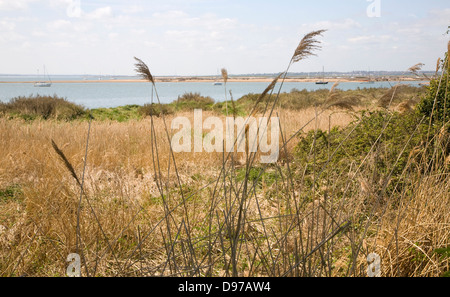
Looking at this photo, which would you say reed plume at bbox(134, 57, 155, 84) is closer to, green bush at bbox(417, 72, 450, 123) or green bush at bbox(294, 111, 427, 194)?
green bush at bbox(294, 111, 427, 194)

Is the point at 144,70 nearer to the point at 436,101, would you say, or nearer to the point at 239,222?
the point at 239,222

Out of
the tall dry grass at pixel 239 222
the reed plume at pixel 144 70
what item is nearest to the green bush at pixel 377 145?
the tall dry grass at pixel 239 222

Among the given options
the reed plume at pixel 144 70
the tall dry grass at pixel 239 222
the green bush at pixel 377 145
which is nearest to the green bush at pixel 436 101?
the green bush at pixel 377 145

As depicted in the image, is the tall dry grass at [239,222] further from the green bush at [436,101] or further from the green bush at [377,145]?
the green bush at [436,101]

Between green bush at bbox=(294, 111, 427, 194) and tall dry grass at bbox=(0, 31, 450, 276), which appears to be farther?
green bush at bbox=(294, 111, 427, 194)

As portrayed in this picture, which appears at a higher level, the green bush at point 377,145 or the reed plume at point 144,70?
the reed plume at point 144,70

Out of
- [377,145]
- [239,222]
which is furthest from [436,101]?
[239,222]

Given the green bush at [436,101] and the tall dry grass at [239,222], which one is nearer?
the tall dry grass at [239,222]

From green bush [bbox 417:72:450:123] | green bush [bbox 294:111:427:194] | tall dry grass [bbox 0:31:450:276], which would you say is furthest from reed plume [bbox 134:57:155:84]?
green bush [bbox 417:72:450:123]

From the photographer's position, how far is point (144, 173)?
6.00 m
